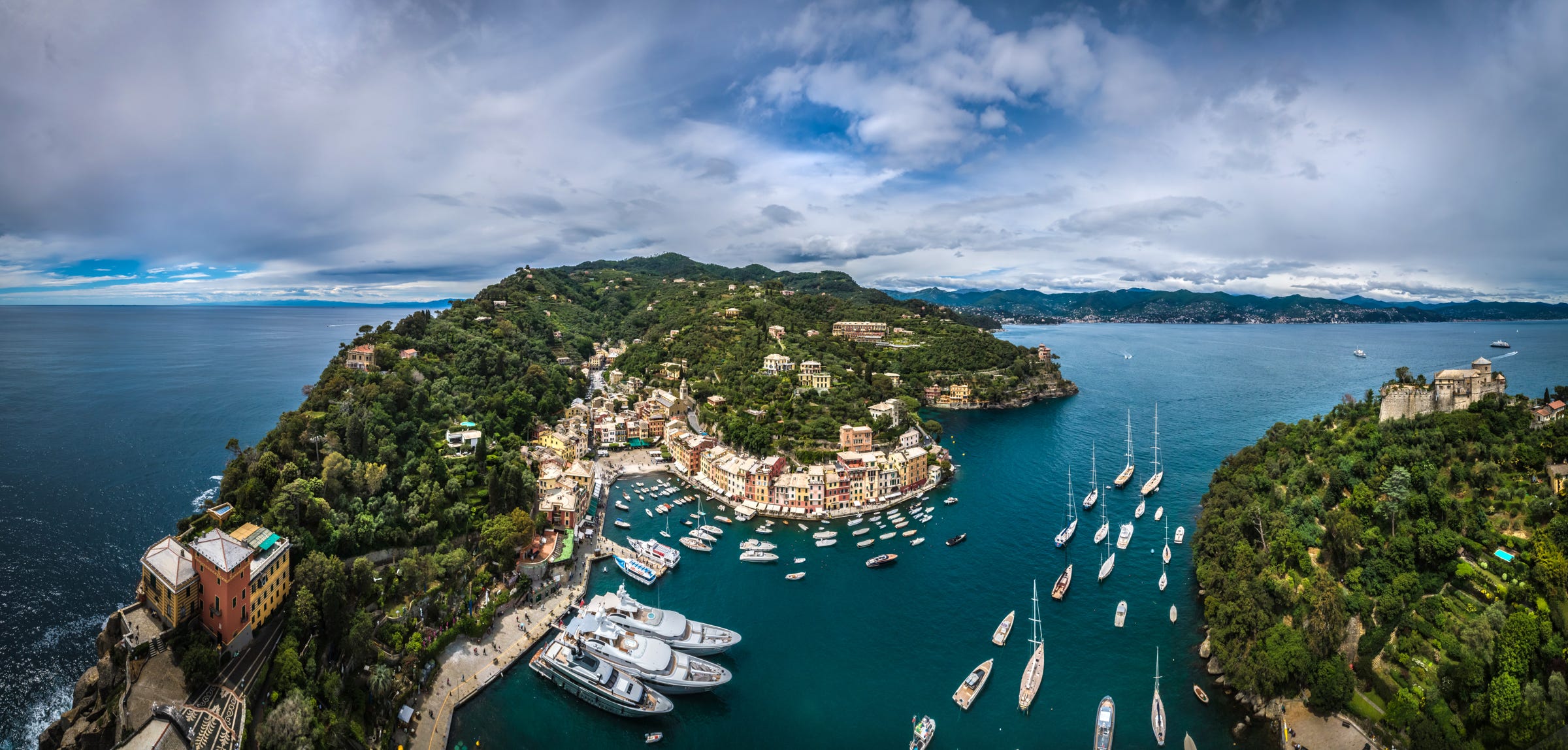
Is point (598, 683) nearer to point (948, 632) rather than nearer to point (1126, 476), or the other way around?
point (948, 632)

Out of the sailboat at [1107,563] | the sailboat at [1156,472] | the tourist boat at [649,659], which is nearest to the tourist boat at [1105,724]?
the sailboat at [1107,563]

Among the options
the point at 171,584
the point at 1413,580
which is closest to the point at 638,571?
the point at 171,584

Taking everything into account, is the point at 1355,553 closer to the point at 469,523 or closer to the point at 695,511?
the point at 695,511

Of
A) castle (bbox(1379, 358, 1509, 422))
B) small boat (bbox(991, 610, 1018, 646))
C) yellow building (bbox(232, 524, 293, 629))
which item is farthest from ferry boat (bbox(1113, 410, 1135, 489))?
yellow building (bbox(232, 524, 293, 629))

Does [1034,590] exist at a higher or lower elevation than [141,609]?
lower

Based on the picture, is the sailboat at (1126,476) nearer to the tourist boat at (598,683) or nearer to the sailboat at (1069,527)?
the sailboat at (1069,527)

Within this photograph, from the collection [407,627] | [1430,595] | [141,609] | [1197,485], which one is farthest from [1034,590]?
[141,609]
